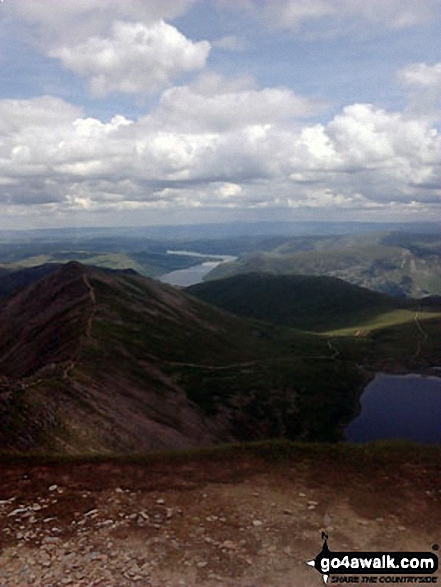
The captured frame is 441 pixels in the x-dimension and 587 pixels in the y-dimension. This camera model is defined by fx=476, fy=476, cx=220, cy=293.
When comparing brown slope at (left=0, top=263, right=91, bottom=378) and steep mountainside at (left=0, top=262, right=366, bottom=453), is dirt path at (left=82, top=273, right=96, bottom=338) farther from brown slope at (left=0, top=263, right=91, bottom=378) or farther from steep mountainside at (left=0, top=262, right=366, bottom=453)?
brown slope at (left=0, top=263, right=91, bottom=378)

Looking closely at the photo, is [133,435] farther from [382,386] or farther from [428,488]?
[382,386]

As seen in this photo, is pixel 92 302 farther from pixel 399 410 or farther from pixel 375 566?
pixel 375 566

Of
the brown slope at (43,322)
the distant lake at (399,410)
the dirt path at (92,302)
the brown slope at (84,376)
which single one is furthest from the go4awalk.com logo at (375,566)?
the dirt path at (92,302)

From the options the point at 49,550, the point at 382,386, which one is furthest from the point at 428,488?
the point at 382,386

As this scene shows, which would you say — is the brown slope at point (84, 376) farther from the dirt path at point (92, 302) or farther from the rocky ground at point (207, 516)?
the rocky ground at point (207, 516)

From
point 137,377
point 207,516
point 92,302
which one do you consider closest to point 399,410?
point 137,377
